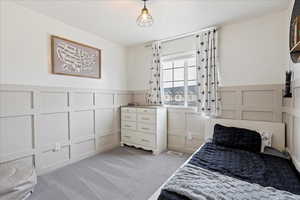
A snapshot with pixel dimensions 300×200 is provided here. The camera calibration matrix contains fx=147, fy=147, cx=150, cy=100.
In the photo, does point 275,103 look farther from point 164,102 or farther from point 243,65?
point 164,102

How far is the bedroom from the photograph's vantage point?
1.67m

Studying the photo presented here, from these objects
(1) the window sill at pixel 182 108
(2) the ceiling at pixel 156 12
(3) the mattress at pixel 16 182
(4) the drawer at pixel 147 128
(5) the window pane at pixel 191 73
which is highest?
(2) the ceiling at pixel 156 12

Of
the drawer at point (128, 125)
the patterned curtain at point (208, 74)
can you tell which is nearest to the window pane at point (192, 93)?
the patterned curtain at point (208, 74)

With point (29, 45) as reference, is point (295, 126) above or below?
below

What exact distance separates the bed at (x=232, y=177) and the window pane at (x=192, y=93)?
117 cm

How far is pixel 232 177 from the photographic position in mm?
1295

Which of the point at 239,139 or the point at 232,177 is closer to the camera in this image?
the point at 232,177

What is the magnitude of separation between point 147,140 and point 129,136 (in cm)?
51

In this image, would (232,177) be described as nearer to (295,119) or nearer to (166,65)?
(295,119)

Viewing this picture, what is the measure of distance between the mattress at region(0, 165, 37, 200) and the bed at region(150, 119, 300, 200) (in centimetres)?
149

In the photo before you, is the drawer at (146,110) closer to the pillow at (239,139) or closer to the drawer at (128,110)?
the drawer at (128,110)

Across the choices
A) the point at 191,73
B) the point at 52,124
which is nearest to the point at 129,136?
the point at 52,124

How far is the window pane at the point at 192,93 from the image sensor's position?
9.88 ft

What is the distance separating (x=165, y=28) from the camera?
2730 millimetres
